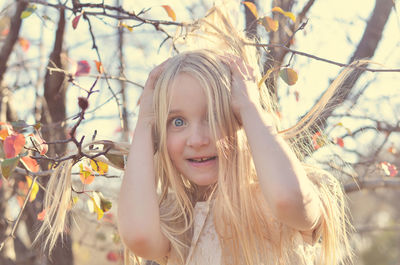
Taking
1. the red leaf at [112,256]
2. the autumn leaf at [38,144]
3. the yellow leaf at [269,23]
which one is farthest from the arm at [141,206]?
the red leaf at [112,256]

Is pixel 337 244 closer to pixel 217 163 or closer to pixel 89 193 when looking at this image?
pixel 217 163

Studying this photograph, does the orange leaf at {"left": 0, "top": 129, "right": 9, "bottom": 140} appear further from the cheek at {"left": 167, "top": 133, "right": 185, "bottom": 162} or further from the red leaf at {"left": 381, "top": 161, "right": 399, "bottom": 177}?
the red leaf at {"left": 381, "top": 161, "right": 399, "bottom": 177}

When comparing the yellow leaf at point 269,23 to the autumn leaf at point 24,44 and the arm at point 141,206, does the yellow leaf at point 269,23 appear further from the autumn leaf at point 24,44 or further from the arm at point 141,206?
the autumn leaf at point 24,44

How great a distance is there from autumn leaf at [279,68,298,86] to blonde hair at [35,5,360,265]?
0.29ft

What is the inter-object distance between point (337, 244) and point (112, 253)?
236 centimetres

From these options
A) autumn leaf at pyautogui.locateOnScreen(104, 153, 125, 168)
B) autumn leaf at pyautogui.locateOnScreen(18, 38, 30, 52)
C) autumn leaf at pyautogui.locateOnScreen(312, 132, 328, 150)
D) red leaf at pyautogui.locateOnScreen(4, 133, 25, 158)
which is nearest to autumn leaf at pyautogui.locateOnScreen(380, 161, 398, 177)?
autumn leaf at pyautogui.locateOnScreen(312, 132, 328, 150)

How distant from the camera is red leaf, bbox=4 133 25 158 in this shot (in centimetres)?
159

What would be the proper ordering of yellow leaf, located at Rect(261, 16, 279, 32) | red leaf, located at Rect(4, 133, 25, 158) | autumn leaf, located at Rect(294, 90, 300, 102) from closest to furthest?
red leaf, located at Rect(4, 133, 25, 158)
yellow leaf, located at Rect(261, 16, 279, 32)
autumn leaf, located at Rect(294, 90, 300, 102)

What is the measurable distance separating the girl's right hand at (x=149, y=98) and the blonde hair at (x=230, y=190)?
0.03m

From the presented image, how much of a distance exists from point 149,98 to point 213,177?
322mm

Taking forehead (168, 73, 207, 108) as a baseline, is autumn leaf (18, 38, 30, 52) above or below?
above

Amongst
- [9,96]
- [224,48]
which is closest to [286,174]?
[224,48]

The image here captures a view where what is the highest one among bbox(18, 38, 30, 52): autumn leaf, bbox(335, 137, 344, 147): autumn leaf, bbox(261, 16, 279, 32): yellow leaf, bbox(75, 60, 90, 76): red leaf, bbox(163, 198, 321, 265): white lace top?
bbox(18, 38, 30, 52): autumn leaf

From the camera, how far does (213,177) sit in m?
1.59
